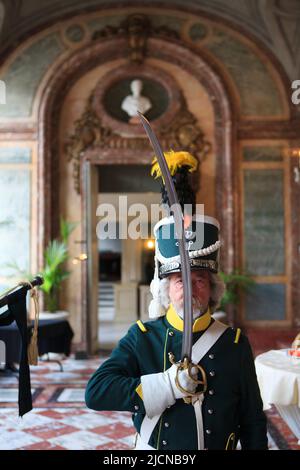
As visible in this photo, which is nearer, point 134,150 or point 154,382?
point 154,382

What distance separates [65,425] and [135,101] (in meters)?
6.25

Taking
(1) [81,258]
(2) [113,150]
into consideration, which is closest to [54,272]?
(1) [81,258]

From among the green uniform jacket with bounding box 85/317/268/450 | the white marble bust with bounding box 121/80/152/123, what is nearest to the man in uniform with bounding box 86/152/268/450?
the green uniform jacket with bounding box 85/317/268/450

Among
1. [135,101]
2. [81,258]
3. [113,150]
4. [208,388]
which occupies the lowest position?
[208,388]

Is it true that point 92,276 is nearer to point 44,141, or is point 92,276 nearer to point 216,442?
point 44,141

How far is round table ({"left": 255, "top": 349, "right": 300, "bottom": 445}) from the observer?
13.3ft

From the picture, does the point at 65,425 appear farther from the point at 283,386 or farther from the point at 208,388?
the point at 208,388

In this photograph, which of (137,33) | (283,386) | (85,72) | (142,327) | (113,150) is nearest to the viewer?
(142,327)

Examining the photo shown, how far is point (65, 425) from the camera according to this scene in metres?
5.27

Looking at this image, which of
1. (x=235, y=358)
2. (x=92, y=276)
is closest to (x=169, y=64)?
(x=92, y=276)

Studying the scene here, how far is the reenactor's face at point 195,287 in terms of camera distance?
1.93 metres

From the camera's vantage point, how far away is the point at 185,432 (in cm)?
185

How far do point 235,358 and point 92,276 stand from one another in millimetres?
7240

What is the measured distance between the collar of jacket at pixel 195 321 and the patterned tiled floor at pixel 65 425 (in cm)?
245
